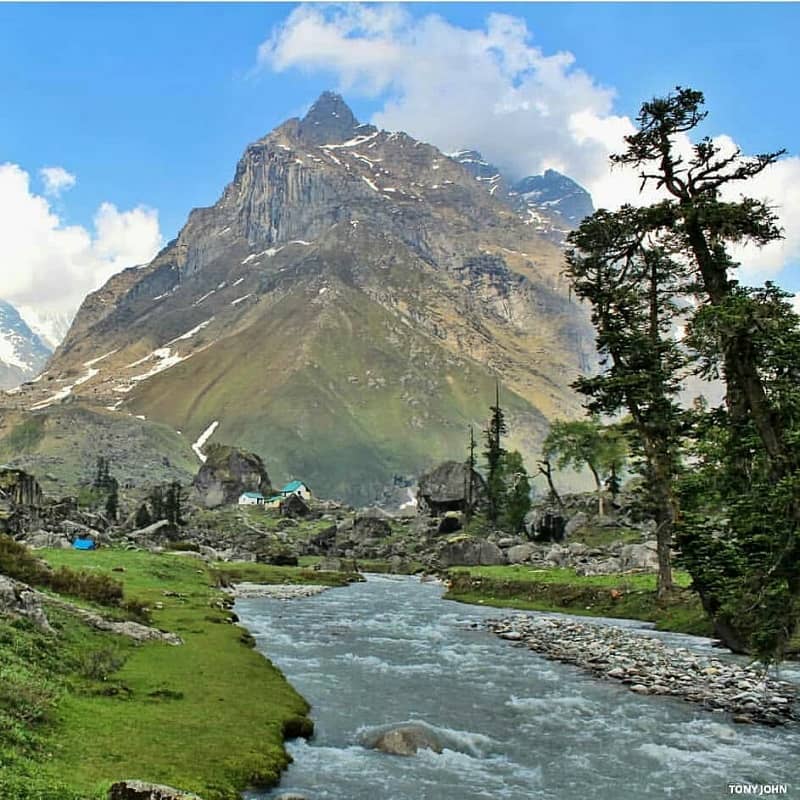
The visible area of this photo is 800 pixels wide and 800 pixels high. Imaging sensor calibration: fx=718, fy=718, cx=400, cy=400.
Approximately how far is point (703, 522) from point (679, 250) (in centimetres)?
1703

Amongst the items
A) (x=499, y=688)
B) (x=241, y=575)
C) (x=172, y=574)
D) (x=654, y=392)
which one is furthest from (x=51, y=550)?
(x=654, y=392)

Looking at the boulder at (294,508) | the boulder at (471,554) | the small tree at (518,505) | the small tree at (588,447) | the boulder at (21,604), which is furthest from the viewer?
the boulder at (294,508)

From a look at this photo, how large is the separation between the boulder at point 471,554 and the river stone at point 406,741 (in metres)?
72.4

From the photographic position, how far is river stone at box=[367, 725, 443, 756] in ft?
68.7

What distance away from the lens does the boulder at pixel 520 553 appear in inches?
3549

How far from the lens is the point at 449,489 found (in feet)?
520

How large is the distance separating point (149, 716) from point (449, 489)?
459 ft

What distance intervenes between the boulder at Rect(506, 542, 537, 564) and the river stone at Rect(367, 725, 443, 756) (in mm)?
68954

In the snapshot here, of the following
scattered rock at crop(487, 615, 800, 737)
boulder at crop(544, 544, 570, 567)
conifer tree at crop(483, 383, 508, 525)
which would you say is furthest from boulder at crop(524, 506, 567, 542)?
scattered rock at crop(487, 615, 800, 737)

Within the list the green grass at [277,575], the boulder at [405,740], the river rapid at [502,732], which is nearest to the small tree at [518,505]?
the green grass at [277,575]

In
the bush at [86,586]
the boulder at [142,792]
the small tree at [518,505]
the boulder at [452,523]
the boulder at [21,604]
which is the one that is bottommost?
the boulder at [142,792]

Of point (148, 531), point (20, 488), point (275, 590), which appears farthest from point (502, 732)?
point (148, 531)

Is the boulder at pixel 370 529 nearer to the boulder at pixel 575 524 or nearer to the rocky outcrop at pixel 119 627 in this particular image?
the boulder at pixel 575 524

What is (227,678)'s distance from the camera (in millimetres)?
26859
